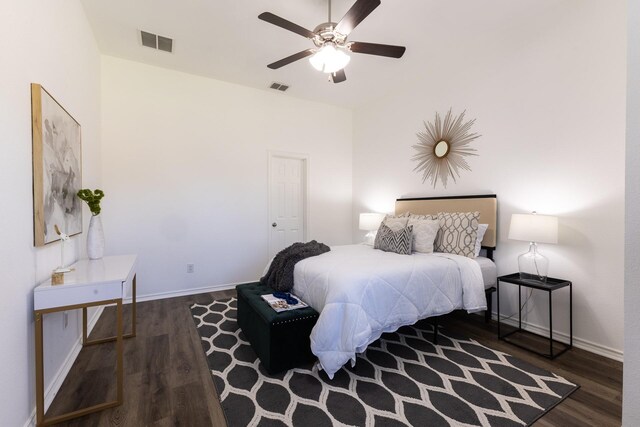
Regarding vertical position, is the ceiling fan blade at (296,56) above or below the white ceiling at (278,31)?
below

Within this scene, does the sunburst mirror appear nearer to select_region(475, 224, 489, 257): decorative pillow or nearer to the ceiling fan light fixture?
select_region(475, 224, 489, 257): decorative pillow

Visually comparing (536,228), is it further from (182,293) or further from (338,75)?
(182,293)

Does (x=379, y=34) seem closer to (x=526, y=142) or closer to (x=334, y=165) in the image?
(x=526, y=142)

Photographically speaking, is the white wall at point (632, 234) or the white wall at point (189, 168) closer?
the white wall at point (632, 234)

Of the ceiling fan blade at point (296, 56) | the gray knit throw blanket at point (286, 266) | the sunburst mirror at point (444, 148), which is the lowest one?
the gray knit throw blanket at point (286, 266)

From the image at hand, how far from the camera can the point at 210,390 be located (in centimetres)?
190

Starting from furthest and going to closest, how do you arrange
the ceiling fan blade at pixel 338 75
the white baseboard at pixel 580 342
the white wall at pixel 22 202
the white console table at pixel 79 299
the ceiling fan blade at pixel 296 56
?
the ceiling fan blade at pixel 338 75 < the ceiling fan blade at pixel 296 56 < the white baseboard at pixel 580 342 < the white console table at pixel 79 299 < the white wall at pixel 22 202

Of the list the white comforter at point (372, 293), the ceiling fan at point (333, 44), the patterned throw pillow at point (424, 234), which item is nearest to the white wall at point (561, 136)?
the patterned throw pillow at point (424, 234)

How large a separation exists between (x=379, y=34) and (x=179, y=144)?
2863mm

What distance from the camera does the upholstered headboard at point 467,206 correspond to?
307cm

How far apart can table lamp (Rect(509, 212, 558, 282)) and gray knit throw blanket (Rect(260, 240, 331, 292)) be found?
1859mm

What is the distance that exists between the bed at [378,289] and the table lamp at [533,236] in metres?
0.30

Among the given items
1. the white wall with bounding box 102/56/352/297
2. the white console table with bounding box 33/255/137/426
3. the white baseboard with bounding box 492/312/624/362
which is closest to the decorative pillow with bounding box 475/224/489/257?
the white baseboard with bounding box 492/312/624/362

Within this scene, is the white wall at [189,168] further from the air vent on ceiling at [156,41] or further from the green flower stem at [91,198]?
the green flower stem at [91,198]
